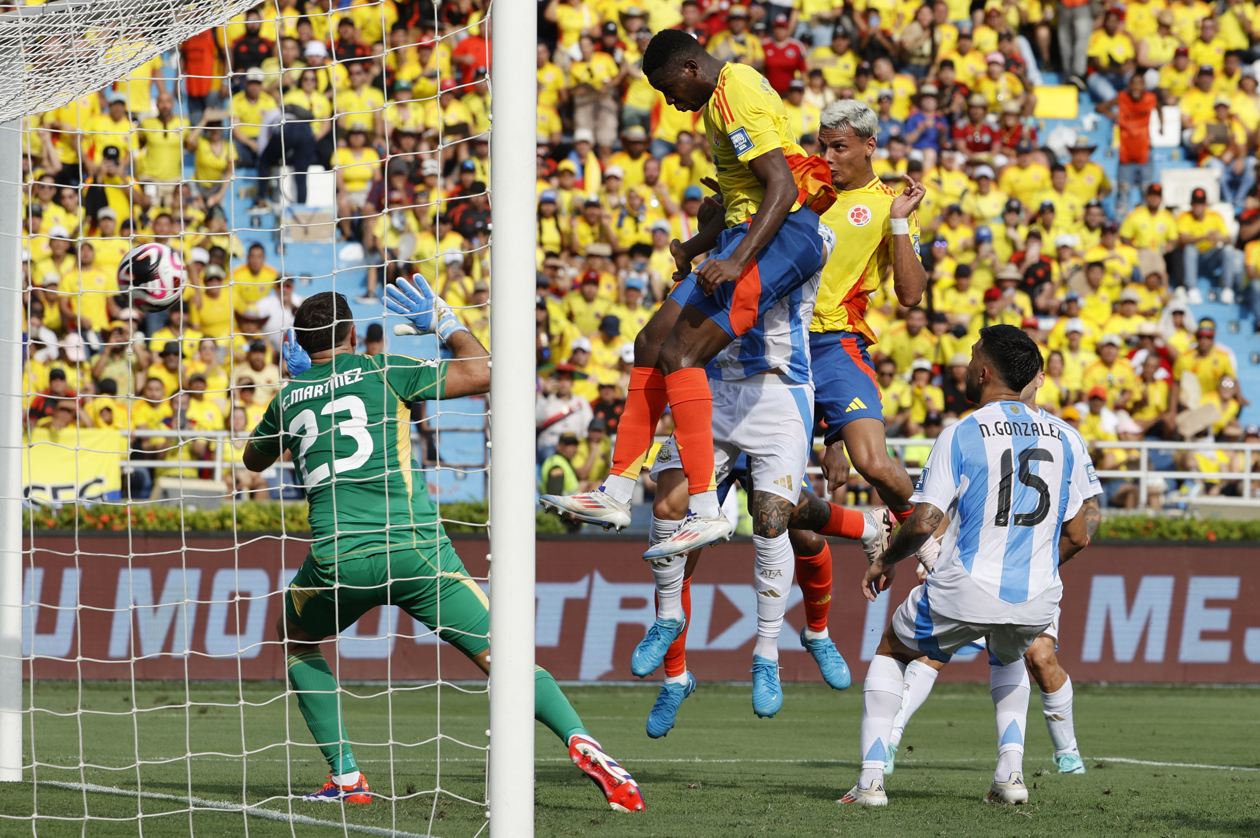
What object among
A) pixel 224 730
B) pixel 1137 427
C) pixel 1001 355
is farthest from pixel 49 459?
pixel 1137 427

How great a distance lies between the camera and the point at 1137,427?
16797 millimetres

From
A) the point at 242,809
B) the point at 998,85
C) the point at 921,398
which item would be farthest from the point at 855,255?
the point at 998,85

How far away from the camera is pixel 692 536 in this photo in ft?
21.9

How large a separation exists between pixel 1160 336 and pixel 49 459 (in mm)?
12300

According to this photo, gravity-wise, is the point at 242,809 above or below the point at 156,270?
below

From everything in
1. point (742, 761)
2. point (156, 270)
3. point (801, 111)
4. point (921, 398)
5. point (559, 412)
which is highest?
point (801, 111)

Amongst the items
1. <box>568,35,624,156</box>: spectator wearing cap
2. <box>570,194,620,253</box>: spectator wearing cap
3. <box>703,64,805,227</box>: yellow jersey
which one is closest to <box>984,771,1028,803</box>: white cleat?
<box>703,64,805,227</box>: yellow jersey

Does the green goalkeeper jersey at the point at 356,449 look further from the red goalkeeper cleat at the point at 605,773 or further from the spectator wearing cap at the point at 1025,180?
the spectator wearing cap at the point at 1025,180

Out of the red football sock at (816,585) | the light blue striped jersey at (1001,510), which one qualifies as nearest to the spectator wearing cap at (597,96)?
the red football sock at (816,585)

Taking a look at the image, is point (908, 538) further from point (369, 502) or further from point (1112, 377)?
point (1112, 377)

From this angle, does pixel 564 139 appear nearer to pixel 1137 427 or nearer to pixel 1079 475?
pixel 1137 427

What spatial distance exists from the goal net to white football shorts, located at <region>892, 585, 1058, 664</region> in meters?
1.92

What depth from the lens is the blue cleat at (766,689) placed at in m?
7.48

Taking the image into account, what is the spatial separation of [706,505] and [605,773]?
1.29 m
